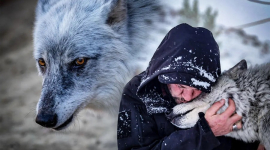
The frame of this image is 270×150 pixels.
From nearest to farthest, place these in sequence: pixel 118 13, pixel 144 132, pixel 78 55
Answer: pixel 144 132 → pixel 78 55 → pixel 118 13

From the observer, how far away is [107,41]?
260 cm

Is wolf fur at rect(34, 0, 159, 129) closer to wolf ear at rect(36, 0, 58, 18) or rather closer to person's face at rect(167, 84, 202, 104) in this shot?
wolf ear at rect(36, 0, 58, 18)

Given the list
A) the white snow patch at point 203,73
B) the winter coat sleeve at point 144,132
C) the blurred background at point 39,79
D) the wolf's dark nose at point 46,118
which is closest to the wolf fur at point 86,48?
the wolf's dark nose at point 46,118

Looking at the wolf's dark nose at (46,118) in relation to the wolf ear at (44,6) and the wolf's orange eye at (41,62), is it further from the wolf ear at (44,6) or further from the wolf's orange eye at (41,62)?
the wolf ear at (44,6)

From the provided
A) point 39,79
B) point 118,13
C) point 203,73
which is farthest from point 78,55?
point 39,79

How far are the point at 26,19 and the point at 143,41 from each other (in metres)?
2.45

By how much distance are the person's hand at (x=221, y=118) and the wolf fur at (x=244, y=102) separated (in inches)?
1.2

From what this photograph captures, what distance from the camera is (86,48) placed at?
97.9 inches

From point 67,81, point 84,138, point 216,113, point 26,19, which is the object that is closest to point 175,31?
point 216,113

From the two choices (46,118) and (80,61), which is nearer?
(46,118)

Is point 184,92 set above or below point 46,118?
above

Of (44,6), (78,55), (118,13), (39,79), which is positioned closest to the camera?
(78,55)

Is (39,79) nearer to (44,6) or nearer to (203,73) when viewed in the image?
(44,6)

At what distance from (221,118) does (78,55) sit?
1.18 meters
